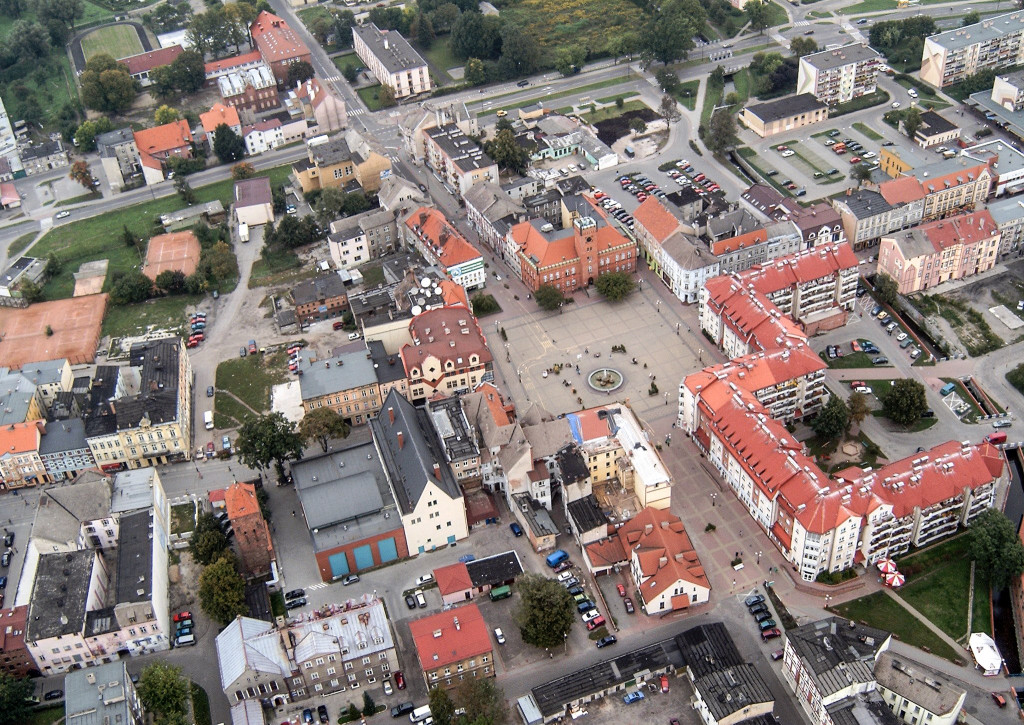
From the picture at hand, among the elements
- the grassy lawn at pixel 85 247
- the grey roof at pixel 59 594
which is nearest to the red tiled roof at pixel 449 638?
the grey roof at pixel 59 594

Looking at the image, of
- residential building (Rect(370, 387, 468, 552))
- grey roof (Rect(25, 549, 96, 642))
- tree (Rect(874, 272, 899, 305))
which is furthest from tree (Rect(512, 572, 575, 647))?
tree (Rect(874, 272, 899, 305))

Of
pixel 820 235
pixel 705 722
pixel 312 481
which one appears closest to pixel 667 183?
pixel 820 235

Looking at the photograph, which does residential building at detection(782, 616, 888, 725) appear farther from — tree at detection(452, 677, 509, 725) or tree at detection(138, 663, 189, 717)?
tree at detection(138, 663, 189, 717)

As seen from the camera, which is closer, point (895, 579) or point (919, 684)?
point (919, 684)

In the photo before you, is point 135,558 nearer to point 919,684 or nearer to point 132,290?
point 132,290

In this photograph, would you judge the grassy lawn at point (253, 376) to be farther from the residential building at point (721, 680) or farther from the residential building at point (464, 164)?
the residential building at point (721, 680)

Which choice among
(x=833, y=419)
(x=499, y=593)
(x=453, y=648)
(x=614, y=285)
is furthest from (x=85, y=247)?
(x=833, y=419)

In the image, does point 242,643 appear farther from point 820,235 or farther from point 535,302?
point 820,235
